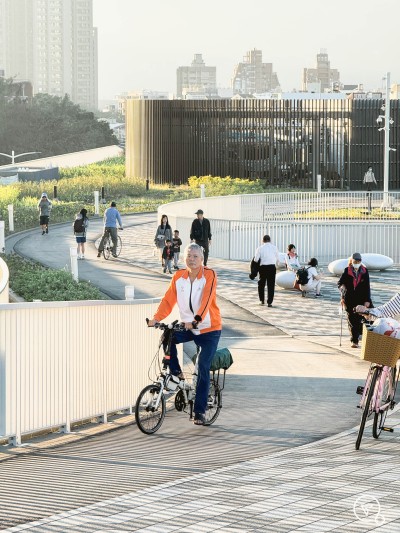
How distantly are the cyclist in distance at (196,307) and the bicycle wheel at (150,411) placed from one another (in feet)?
1.24

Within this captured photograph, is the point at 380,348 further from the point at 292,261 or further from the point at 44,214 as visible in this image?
the point at 44,214

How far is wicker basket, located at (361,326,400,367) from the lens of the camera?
10.1m

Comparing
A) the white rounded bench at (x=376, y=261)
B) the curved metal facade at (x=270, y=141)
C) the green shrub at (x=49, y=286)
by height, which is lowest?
the green shrub at (x=49, y=286)

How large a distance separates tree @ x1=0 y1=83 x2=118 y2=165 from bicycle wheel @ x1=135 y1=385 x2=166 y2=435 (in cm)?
12423

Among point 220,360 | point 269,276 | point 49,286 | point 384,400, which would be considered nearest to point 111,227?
point 49,286

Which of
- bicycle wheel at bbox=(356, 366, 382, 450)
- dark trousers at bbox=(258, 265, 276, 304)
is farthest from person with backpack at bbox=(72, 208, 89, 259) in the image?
bicycle wheel at bbox=(356, 366, 382, 450)

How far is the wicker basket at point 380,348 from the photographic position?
10.1m

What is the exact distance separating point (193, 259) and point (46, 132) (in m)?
129

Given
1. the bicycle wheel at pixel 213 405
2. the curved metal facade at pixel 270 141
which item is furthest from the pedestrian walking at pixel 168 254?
the curved metal facade at pixel 270 141

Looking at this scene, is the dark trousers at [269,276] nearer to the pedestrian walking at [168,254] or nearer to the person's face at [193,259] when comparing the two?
the pedestrian walking at [168,254]

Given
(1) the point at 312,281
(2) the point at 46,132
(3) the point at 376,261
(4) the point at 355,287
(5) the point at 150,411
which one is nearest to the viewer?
(5) the point at 150,411

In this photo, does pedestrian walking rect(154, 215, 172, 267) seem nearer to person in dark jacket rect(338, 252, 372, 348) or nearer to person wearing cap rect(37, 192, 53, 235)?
person wearing cap rect(37, 192, 53, 235)

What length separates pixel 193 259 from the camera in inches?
428

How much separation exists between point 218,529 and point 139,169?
58.2 m
